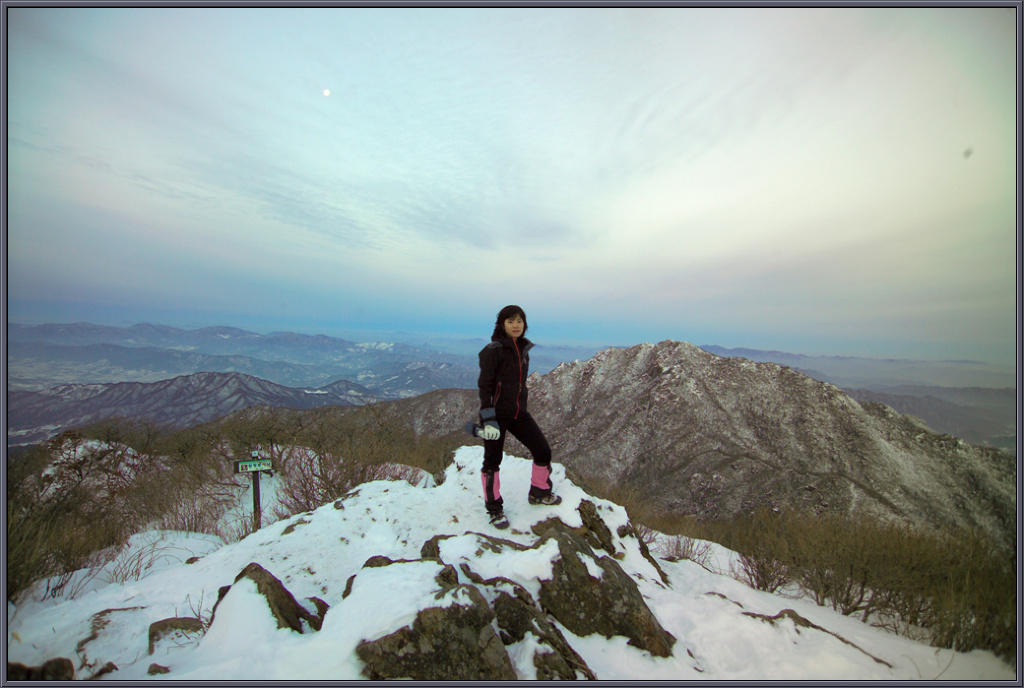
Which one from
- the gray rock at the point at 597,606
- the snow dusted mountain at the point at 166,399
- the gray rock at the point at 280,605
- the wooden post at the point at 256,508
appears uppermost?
the gray rock at the point at 280,605

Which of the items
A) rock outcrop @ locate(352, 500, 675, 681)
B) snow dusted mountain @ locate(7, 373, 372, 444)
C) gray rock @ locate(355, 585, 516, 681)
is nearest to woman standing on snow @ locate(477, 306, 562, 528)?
rock outcrop @ locate(352, 500, 675, 681)

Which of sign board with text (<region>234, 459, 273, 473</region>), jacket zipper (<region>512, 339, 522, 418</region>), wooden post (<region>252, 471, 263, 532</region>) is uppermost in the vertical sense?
jacket zipper (<region>512, 339, 522, 418</region>)

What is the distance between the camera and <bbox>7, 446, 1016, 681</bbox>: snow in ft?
8.39

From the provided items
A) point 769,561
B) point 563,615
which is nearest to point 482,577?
point 563,615

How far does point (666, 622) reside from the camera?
13.9 ft

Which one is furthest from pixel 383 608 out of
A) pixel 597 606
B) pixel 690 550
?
pixel 690 550

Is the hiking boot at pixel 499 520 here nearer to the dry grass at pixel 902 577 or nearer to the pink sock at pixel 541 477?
the pink sock at pixel 541 477

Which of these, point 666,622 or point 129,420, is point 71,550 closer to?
point 666,622

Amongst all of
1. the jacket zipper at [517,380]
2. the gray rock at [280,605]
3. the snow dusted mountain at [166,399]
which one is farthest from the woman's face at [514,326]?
the snow dusted mountain at [166,399]

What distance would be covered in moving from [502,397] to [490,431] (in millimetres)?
461

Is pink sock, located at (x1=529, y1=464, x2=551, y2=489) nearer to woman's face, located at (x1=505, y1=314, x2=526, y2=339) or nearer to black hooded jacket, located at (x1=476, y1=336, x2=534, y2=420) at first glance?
black hooded jacket, located at (x1=476, y1=336, x2=534, y2=420)

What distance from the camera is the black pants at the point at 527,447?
4.96m

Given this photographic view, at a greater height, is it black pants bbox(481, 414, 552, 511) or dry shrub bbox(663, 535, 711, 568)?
black pants bbox(481, 414, 552, 511)

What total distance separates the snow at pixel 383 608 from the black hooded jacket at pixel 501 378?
4.91 feet
